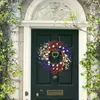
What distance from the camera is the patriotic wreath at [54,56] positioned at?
7254 mm

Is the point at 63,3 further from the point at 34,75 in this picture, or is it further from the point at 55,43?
the point at 34,75

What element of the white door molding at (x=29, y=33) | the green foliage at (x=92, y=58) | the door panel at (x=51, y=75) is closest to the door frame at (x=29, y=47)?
the white door molding at (x=29, y=33)

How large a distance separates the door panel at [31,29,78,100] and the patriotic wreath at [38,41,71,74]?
9 cm

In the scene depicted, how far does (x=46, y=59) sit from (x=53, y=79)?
46cm

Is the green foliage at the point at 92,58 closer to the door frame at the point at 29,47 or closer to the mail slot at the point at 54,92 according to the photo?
the door frame at the point at 29,47

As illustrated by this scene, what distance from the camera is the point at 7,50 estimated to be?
6.35m

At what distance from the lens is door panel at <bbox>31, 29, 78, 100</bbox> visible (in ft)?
23.9

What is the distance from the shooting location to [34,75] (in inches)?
286

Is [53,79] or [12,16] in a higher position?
[12,16]

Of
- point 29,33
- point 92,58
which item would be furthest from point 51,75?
point 92,58

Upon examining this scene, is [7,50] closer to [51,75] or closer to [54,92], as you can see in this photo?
[51,75]

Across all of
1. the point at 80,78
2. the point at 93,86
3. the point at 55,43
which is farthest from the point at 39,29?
the point at 93,86

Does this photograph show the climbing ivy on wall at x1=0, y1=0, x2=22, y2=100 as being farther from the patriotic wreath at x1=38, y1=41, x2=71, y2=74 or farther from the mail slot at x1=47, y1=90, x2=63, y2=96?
the mail slot at x1=47, y1=90, x2=63, y2=96

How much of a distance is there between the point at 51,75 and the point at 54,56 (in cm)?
41
